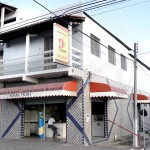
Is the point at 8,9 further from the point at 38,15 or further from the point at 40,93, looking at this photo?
the point at 40,93

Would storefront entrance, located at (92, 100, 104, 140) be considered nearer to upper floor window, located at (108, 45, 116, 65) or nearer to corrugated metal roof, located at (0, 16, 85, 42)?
upper floor window, located at (108, 45, 116, 65)

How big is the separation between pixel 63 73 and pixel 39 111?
412 centimetres

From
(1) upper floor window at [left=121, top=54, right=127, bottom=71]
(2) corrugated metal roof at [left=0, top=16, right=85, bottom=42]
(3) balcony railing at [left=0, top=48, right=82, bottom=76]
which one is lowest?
(3) balcony railing at [left=0, top=48, right=82, bottom=76]

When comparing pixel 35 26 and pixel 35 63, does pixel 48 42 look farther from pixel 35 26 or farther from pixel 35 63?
pixel 35 26

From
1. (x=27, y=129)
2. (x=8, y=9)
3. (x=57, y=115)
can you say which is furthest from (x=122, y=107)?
(x=8, y=9)

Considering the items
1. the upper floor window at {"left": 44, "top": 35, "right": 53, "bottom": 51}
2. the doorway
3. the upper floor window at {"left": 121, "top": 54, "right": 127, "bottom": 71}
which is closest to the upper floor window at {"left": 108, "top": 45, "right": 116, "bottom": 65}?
the upper floor window at {"left": 121, "top": 54, "right": 127, "bottom": 71}

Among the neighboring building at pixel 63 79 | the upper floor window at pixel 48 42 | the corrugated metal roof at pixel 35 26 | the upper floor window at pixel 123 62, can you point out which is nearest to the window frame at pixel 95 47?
the neighboring building at pixel 63 79

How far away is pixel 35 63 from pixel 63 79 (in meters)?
2.89

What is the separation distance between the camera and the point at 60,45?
48.0 ft

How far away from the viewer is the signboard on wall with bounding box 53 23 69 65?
1417 cm

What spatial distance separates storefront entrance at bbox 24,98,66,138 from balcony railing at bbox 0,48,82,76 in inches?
79.1

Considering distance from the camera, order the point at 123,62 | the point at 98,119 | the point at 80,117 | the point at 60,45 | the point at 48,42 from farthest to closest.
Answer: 1. the point at 123,62
2. the point at 98,119
3. the point at 48,42
4. the point at 80,117
5. the point at 60,45

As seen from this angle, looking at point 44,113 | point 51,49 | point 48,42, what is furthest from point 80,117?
point 48,42

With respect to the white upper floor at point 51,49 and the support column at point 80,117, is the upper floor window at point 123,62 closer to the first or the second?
the white upper floor at point 51,49
